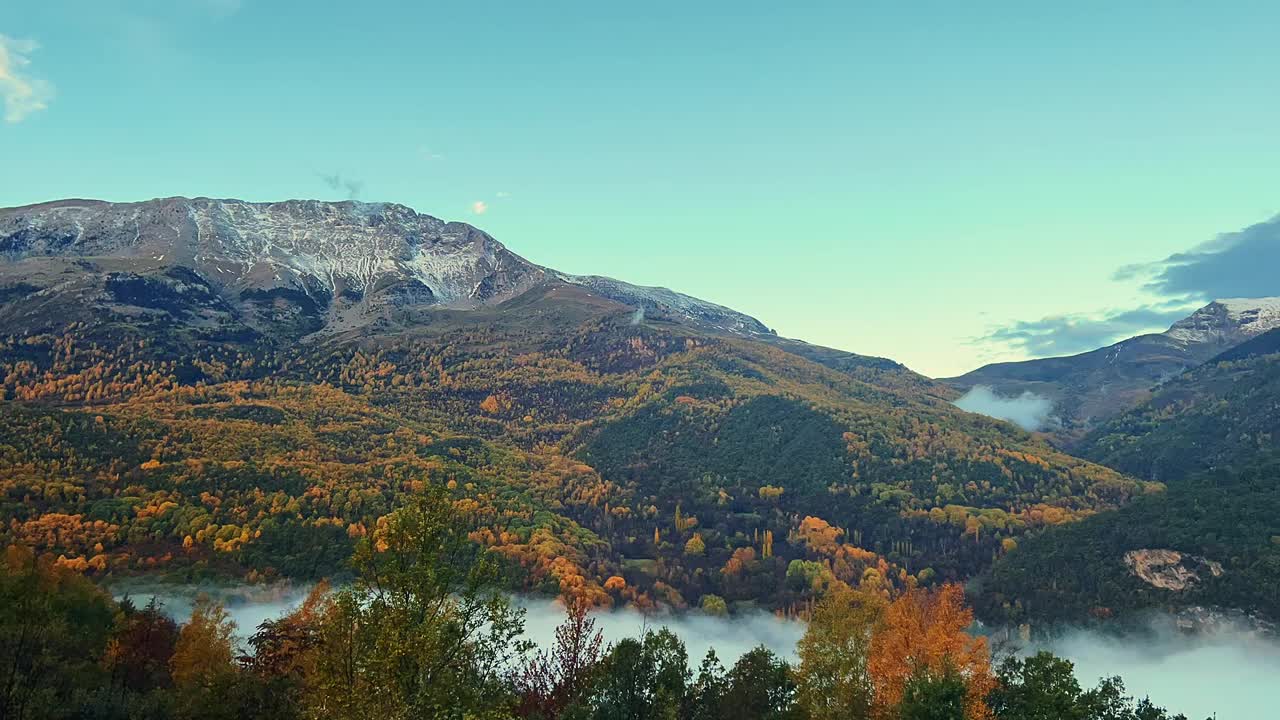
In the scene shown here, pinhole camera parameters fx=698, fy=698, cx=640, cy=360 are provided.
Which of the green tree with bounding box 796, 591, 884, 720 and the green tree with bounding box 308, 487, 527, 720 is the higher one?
the green tree with bounding box 308, 487, 527, 720

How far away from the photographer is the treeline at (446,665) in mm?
31500

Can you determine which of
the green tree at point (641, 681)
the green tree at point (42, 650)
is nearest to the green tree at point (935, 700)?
→ the green tree at point (641, 681)

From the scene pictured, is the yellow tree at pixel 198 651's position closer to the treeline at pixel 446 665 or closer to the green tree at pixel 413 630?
the treeline at pixel 446 665

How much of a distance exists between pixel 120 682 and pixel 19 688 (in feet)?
107

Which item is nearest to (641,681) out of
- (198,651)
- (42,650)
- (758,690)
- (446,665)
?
(758,690)

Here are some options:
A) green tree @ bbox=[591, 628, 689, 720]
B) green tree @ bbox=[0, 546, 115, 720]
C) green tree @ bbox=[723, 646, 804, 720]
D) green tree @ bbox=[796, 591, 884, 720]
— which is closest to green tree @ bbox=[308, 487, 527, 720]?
green tree @ bbox=[0, 546, 115, 720]

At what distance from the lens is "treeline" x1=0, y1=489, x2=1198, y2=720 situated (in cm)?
3150

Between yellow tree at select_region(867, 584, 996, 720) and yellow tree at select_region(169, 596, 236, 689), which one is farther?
yellow tree at select_region(169, 596, 236, 689)

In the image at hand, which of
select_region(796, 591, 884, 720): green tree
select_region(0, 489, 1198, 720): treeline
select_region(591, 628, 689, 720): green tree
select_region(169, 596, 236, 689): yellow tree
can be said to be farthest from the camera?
select_region(169, 596, 236, 689): yellow tree

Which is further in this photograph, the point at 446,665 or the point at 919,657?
the point at 919,657

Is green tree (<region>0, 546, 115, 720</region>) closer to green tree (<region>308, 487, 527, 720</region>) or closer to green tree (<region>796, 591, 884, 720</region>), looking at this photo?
green tree (<region>308, 487, 527, 720</region>)

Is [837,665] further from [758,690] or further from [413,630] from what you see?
[413,630]

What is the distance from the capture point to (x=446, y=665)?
1254 inches

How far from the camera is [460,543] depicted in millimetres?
32781
